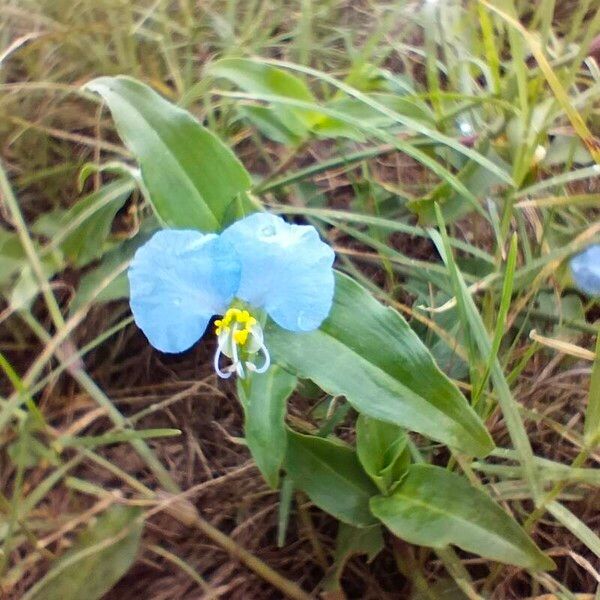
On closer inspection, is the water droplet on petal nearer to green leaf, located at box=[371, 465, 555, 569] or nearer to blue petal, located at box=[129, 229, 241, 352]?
blue petal, located at box=[129, 229, 241, 352]

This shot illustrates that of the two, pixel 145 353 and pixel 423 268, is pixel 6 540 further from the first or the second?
pixel 423 268

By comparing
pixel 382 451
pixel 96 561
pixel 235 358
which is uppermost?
pixel 235 358

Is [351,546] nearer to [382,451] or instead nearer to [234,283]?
[382,451]

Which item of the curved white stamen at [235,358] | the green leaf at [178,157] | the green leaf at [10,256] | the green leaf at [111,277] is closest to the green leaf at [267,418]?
the curved white stamen at [235,358]

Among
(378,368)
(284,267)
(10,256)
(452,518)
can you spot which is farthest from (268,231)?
Answer: (10,256)

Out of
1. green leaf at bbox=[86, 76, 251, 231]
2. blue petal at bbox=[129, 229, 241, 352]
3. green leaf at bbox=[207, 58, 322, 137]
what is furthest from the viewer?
green leaf at bbox=[207, 58, 322, 137]

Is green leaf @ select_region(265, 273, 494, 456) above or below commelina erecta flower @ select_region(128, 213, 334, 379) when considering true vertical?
below

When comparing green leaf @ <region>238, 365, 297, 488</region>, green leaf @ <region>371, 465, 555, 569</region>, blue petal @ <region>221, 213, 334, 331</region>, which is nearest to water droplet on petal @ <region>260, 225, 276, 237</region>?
blue petal @ <region>221, 213, 334, 331</region>
